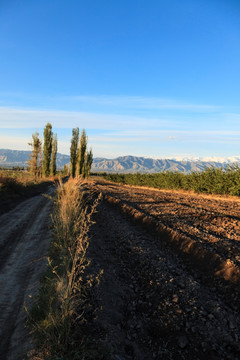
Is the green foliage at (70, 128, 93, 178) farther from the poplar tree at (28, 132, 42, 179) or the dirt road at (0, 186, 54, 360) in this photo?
the dirt road at (0, 186, 54, 360)

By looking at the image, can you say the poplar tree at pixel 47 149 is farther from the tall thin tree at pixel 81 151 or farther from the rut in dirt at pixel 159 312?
the rut in dirt at pixel 159 312

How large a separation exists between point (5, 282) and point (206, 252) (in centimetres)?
460

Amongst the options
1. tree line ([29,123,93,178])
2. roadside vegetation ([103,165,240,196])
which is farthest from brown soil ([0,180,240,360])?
tree line ([29,123,93,178])

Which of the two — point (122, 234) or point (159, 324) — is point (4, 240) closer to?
point (122, 234)

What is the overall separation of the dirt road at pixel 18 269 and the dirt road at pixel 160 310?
3.52 feet

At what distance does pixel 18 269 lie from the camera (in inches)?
196

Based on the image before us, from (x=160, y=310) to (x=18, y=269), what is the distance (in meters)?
3.25

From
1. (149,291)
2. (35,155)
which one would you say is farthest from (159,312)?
(35,155)

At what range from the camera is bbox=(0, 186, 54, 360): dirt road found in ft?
9.57

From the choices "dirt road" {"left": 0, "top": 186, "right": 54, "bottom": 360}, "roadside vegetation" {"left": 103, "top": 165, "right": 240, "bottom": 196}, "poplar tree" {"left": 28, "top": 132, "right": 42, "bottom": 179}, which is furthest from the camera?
"poplar tree" {"left": 28, "top": 132, "right": 42, "bottom": 179}

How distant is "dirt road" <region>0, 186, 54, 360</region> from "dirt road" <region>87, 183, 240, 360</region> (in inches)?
42.2

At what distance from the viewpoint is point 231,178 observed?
19297mm

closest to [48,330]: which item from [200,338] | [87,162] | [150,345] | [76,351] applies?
[76,351]

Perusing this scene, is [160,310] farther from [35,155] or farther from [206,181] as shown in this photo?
[35,155]
